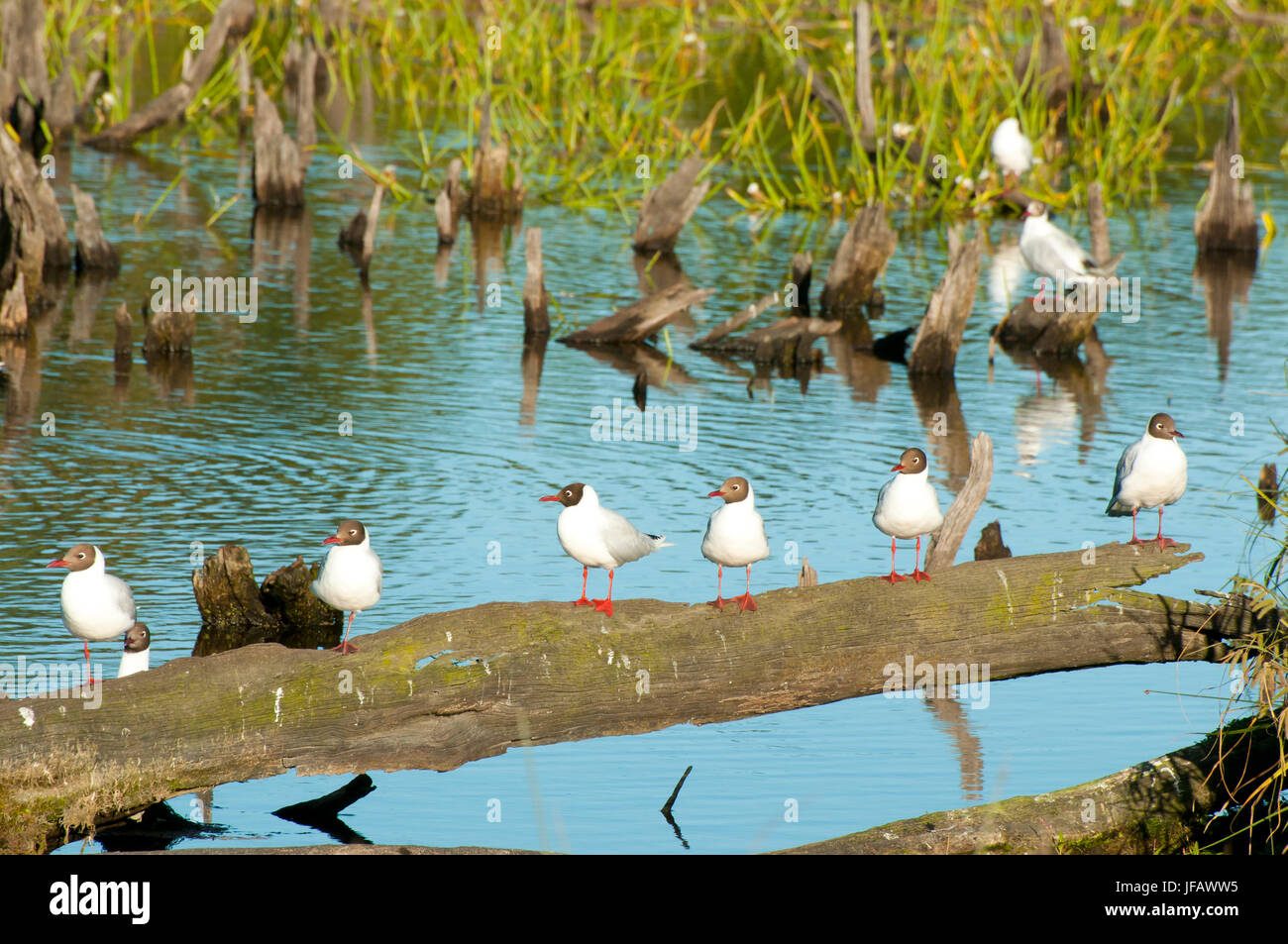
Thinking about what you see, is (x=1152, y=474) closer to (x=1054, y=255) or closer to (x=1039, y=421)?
(x=1039, y=421)

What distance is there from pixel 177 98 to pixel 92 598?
959 inches

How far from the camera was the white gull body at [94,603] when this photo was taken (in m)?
11.7

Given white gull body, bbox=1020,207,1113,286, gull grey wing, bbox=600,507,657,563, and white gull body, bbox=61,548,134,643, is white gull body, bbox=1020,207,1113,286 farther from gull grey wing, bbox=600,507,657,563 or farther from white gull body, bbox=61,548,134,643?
white gull body, bbox=61,548,134,643

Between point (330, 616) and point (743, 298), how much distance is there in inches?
543

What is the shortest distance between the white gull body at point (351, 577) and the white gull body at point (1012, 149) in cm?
2201

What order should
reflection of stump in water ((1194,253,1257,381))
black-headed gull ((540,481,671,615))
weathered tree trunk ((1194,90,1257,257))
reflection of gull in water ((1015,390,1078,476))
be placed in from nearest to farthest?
black-headed gull ((540,481,671,615)), reflection of gull in water ((1015,390,1078,476)), reflection of stump in water ((1194,253,1257,381)), weathered tree trunk ((1194,90,1257,257))

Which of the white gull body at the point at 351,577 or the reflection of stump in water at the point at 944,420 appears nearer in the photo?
the white gull body at the point at 351,577

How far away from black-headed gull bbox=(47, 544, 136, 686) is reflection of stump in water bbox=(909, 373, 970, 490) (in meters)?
9.59

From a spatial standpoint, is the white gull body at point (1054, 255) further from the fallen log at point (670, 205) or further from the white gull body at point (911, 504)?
the white gull body at point (911, 504)

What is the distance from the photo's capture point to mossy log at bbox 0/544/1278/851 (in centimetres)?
962

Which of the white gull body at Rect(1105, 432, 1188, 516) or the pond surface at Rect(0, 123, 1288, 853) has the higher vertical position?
the white gull body at Rect(1105, 432, 1188, 516)

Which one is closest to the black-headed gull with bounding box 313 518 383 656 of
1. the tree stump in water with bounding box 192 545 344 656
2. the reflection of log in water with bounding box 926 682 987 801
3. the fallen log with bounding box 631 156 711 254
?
the tree stump in water with bounding box 192 545 344 656

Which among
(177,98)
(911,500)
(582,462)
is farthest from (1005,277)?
(911,500)

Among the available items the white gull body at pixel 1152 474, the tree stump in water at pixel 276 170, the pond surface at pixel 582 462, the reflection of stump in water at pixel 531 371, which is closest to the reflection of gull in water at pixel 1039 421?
the pond surface at pixel 582 462
